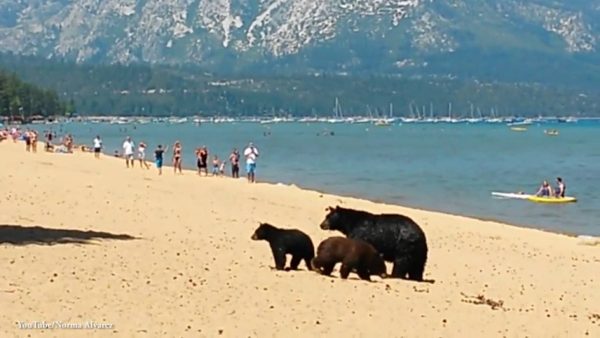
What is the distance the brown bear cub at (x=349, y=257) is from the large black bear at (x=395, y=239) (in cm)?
55

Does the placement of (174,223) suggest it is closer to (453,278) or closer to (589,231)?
(453,278)

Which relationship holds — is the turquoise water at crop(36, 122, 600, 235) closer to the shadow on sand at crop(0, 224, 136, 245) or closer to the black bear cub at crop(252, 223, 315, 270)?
the shadow on sand at crop(0, 224, 136, 245)

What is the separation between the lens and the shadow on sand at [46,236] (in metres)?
20.1

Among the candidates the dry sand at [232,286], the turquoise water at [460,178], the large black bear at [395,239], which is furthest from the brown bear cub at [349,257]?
the turquoise water at [460,178]

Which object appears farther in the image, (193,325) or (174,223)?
(174,223)

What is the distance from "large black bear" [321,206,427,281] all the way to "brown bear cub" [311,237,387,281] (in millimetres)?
553

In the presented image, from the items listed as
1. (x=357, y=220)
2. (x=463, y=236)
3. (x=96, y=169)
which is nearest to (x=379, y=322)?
(x=357, y=220)

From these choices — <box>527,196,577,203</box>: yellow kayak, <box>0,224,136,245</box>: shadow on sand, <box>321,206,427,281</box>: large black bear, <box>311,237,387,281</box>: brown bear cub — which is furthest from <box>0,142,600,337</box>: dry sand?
<box>527,196,577,203</box>: yellow kayak

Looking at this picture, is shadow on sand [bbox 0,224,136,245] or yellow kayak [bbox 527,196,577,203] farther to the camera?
yellow kayak [bbox 527,196,577,203]

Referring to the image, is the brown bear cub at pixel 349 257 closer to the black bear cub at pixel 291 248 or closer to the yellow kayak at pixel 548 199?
the black bear cub at pixel 291 248

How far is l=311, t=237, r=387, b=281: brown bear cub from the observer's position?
18.4 meters

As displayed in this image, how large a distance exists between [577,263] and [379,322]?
12781 millimetres

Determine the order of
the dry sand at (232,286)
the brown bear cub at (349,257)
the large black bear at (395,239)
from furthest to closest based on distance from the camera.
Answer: the large black bear at (395,239), the brown bear cub at (349,257), the dry sand at (232,286)

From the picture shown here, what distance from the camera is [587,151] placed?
13850cm
